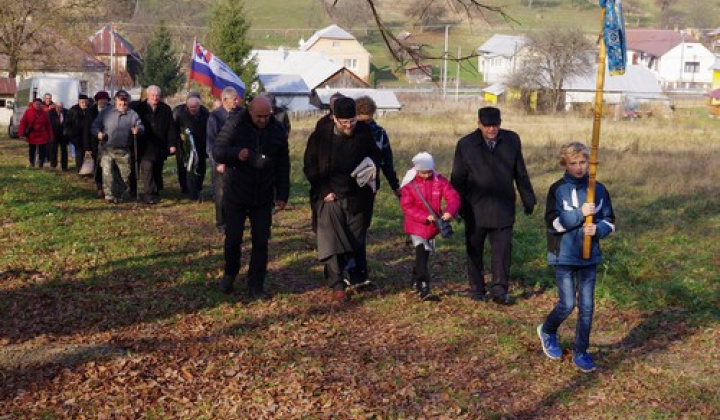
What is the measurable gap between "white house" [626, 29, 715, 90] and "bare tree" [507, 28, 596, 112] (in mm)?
37240

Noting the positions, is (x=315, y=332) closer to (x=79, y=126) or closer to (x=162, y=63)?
(x=79, y=126)

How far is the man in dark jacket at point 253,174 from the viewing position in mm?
9102

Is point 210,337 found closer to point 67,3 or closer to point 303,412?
point 303,412

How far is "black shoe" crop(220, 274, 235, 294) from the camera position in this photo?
372 inches

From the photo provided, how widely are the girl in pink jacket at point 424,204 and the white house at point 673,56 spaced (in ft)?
327

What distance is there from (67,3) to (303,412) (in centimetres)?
2473

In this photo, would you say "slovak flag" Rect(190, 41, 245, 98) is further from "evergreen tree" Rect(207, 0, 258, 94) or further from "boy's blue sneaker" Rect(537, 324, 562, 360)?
"evergreen tree" Rect(207, 0, 258, 94)

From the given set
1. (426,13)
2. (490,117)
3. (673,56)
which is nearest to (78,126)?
(426,13)

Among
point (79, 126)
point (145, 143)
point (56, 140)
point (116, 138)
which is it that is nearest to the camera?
point (116, 138)

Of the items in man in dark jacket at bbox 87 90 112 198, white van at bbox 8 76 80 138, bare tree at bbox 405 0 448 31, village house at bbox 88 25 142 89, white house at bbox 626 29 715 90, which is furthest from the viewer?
white house at bbox 626 29 715 90

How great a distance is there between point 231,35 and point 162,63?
1027cm

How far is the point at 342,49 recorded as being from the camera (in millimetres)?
100000

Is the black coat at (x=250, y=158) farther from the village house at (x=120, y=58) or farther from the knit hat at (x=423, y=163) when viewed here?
the village house at (x=120, y=58)

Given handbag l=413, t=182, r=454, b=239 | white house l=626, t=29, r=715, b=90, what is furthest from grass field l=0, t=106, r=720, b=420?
white house l=626, t=29, r=715, b=90
